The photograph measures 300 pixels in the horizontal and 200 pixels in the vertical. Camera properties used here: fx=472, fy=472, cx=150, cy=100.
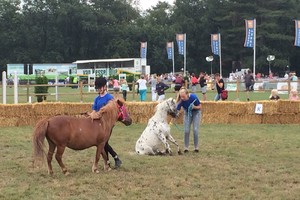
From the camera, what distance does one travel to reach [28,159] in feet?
33.5

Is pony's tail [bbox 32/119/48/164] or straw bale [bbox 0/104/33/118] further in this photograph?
straw bale [bbox 0/104/33/118]

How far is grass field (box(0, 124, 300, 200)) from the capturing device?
7.14 m

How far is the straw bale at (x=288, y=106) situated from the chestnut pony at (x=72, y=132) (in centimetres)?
952

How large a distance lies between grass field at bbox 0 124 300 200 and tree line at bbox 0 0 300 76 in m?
67.6

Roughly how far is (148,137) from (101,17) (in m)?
79.8

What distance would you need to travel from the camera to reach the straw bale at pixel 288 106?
55.0ft

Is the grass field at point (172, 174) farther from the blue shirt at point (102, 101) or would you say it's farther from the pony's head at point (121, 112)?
the blue shirt at point (102, 101)

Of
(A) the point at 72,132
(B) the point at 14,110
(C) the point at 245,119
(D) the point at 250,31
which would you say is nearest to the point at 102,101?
(A) the point at 72,132

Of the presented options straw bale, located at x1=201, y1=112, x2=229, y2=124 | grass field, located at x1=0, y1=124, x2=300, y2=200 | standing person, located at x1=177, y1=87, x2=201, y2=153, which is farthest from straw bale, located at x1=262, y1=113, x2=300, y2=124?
standing person, located at x1=177, y1=87, x2=201, y2=153

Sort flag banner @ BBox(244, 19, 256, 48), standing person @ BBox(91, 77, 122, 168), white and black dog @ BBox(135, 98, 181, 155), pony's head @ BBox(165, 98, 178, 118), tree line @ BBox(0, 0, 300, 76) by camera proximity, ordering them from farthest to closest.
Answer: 1. tree line @ BBox(0, 0, 300, 76)
2. flag banner @ BBox(244, 19, 256, 48)
3. pony's head @ BBox(165, 98, 178, 118)
4. white and black dog @ BBox(135, 98, 181, 155)
5. standing person @ BBox(91, 77, 122, 168)

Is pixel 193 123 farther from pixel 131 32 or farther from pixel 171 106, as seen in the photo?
pixel 131 32

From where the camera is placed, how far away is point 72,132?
27.0 ft

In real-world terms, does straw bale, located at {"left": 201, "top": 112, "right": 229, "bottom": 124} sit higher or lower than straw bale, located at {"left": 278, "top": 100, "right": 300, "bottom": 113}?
lower

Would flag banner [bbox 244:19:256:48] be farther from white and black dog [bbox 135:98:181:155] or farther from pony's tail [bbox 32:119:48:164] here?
pony's tail [bbox 32:119:48:164]
